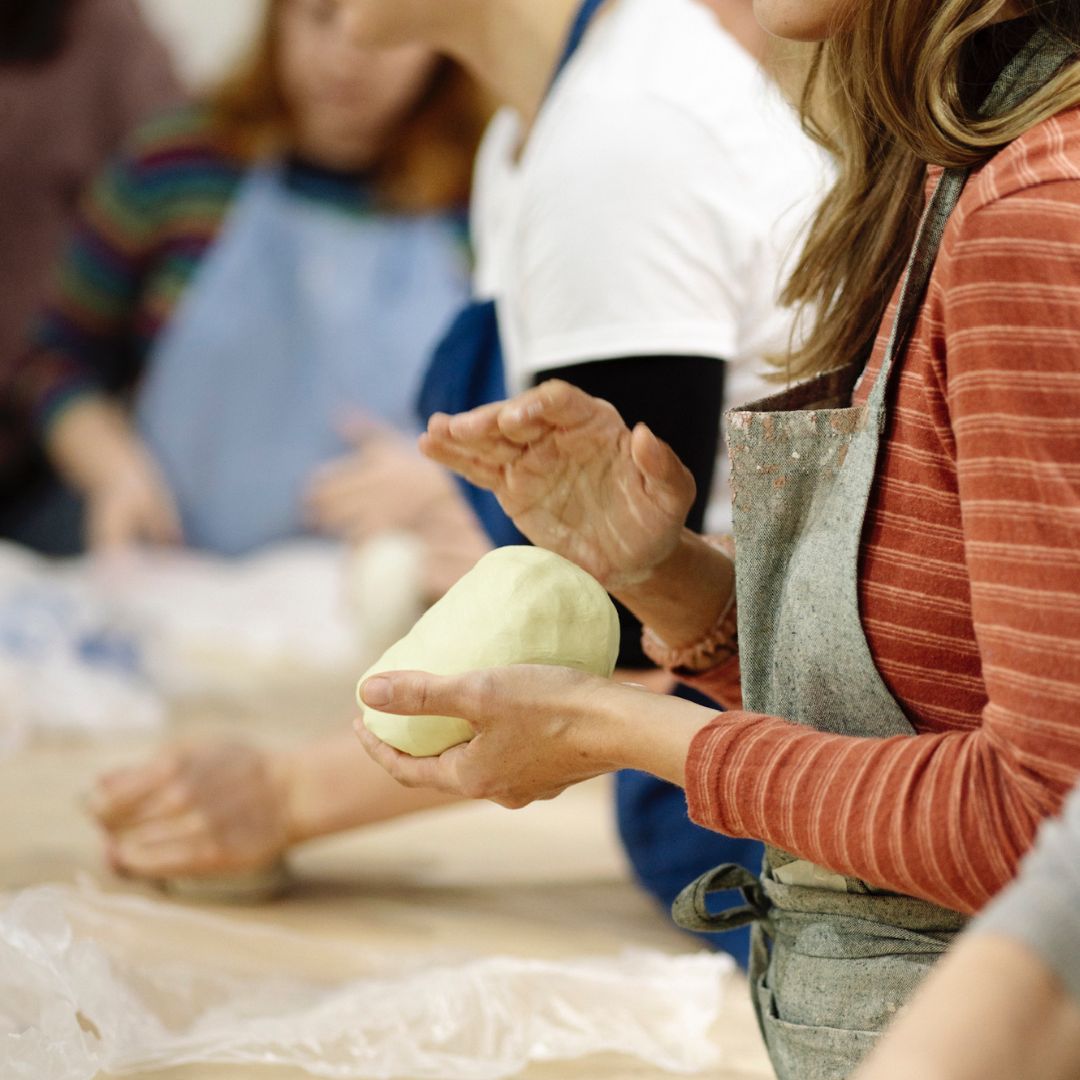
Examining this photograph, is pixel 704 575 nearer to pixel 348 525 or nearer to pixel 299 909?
pixel 299 909

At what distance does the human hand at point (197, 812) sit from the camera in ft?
4.35

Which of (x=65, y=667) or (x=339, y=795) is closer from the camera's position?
(x=339, y=795)

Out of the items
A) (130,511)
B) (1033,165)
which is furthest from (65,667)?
(1033,165)

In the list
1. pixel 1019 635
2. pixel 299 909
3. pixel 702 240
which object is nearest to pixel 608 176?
pixel 702 240

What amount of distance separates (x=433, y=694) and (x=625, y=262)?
46 centimetres

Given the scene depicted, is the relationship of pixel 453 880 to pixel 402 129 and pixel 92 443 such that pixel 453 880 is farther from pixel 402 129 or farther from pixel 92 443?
pixel 402 129

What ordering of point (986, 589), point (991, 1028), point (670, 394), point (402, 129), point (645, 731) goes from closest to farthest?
point (991, 1028) < point (986, 589) < point (645, 731) < point (670, 394) < point (402, 129)

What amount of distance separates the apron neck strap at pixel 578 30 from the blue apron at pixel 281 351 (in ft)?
5.04

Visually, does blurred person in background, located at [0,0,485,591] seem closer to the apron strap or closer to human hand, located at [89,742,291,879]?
human hand, located at [89,742,291,879]

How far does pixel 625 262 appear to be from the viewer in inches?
42.4

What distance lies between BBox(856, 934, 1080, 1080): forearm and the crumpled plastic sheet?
0.58 metres

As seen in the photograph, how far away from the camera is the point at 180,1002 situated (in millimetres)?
1062

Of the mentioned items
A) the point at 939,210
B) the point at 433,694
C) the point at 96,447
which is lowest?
the point at 96,447

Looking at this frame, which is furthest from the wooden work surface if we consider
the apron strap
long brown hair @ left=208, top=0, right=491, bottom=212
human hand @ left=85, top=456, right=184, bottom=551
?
long brown hair @ left=208, top=0, right=491, bottom=212
